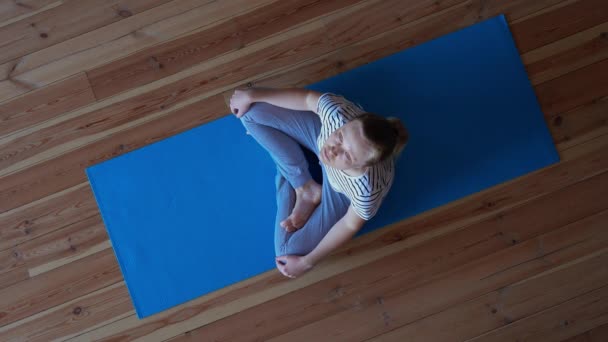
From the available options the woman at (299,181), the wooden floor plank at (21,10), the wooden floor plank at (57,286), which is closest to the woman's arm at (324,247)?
the woman at (299,181)

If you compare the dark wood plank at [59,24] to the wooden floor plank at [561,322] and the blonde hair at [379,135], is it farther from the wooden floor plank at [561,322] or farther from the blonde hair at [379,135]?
the wooden floor plank at [561,322]

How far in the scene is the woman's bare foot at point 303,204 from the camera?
1383mm

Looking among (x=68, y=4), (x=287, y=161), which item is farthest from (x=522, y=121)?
(x=68, y=4)

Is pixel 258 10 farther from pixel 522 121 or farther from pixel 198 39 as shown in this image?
pixel 522 121

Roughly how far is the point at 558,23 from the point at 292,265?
1.25m

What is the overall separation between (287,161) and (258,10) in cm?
58

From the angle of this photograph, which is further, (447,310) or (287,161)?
(447,310)

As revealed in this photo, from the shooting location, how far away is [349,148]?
1004mm

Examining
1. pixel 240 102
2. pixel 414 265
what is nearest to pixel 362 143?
pixel 240 102

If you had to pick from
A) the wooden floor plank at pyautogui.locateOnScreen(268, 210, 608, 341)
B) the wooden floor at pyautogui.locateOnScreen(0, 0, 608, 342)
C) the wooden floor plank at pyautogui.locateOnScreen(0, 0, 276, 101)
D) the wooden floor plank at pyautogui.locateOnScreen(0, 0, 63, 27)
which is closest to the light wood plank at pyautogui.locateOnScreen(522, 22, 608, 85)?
the wooden floor at pyautogui.locateOnScreen(0, 0, 608, 342)

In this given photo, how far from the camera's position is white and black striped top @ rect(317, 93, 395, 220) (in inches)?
42.7

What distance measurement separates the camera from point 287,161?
1360 millimetres

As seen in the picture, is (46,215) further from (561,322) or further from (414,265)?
(561,322)

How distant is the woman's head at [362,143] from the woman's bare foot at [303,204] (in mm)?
336
